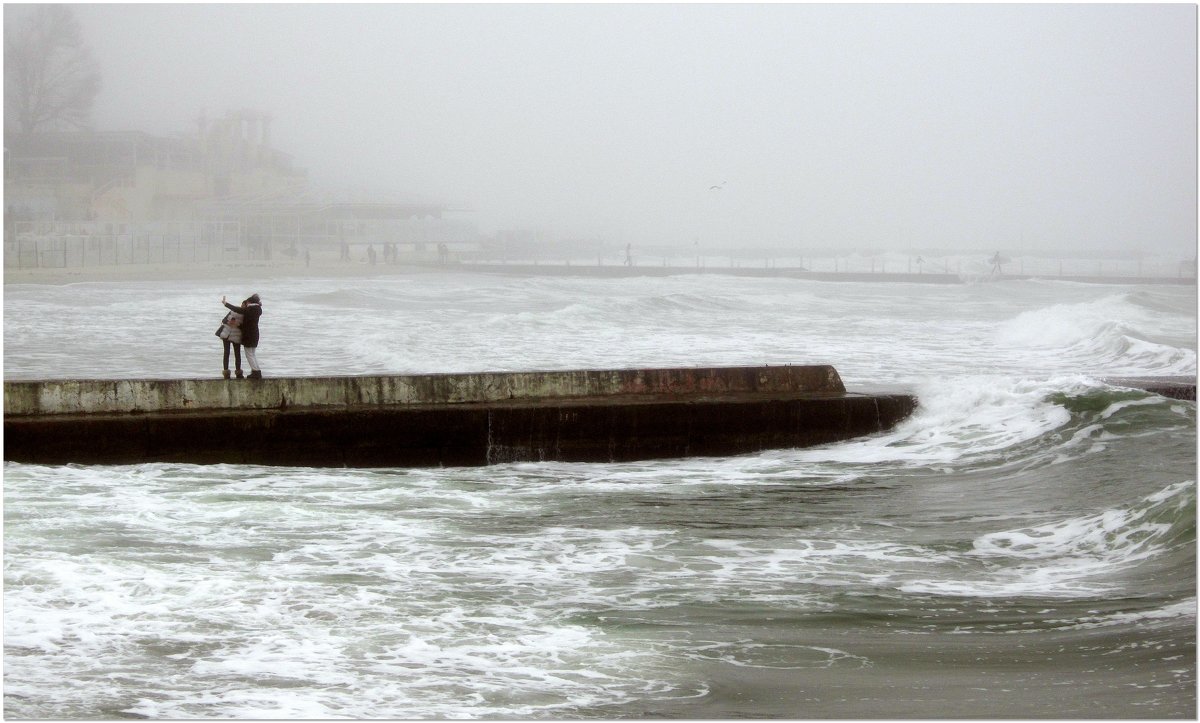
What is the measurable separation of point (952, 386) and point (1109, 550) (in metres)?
5.77

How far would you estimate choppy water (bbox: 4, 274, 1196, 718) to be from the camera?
225 inches

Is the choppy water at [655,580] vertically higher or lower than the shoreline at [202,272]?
lower

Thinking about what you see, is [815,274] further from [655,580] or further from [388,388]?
[655,580]

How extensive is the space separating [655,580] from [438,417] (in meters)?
4.81

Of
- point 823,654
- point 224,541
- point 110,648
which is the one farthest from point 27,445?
point 823,654

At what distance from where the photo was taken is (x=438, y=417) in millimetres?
11922

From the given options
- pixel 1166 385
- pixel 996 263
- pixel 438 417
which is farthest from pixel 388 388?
pixel 996 263

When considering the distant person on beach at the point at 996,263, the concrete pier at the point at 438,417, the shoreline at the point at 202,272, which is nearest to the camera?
the concrete pier at the point at 438,417

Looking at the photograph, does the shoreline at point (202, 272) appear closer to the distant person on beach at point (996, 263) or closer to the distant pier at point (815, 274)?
the distant pier at point (815, 274)

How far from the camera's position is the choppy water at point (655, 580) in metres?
5.71

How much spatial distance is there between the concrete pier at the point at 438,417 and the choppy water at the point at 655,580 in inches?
13.3

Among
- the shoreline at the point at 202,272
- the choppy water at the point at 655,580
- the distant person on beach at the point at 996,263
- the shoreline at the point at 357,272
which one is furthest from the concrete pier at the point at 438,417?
the distant person on beach at the point at 996,263

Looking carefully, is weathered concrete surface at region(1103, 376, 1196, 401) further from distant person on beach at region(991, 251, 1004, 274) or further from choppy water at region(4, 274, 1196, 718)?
distant person on beach at region(991, 251, 1004, 274)

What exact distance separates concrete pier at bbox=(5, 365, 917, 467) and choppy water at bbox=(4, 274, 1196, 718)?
13.3 inches
